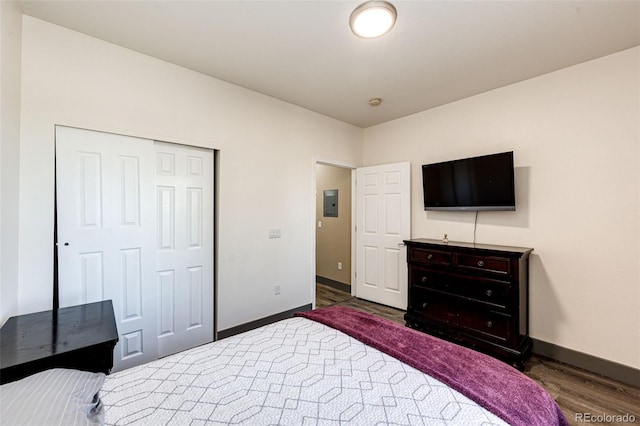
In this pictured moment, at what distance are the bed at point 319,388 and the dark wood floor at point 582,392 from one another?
1.09m

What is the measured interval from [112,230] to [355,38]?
2455 millimetres

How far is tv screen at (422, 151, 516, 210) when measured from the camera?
8.97 feet

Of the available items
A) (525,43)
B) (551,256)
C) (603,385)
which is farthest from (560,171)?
(603,385)

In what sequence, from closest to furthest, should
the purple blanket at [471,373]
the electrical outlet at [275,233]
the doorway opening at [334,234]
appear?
the purple blanket at [471,373] → the electrical outlet at [275,233] → the doorway opening at [334,234]

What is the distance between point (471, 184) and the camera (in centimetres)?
298

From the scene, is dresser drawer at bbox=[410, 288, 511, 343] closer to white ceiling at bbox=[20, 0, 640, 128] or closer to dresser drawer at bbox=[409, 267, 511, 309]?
dresser drawer at bbox=[409, 267, 511, 309]

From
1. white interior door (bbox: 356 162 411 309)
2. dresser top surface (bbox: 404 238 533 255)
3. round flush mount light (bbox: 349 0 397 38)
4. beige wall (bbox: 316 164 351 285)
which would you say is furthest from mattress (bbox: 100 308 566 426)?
beige wall (bbox: 316 164 351 285)

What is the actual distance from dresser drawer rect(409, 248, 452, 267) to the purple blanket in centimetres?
141

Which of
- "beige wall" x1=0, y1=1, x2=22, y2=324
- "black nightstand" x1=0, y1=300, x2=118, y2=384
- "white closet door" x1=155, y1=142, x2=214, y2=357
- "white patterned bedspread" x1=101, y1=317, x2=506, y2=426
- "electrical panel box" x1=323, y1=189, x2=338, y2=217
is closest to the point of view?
"white patterned bedspread" x1=101, y1=317, x2=506, y2=426

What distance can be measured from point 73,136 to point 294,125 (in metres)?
2.15

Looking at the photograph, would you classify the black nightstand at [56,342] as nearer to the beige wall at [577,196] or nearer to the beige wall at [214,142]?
the beige wall at [214,142]

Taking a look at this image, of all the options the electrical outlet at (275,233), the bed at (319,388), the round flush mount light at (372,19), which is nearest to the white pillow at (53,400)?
the bed at (319,388)

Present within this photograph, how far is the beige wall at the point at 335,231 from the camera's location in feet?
15.1

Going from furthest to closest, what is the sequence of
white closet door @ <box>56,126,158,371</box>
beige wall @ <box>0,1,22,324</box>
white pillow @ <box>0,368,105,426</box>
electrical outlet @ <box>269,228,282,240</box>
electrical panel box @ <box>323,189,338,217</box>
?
electrical panel box @ <box>323,189,338,217</box> → electrical outlet @ <box>269,228,282,240</box> → white closet door @ <box>56,126,158,371</box> → beige wall @ <box>0,1,22,324</box> → white pillow @ <box>0,368,105,426</box>
